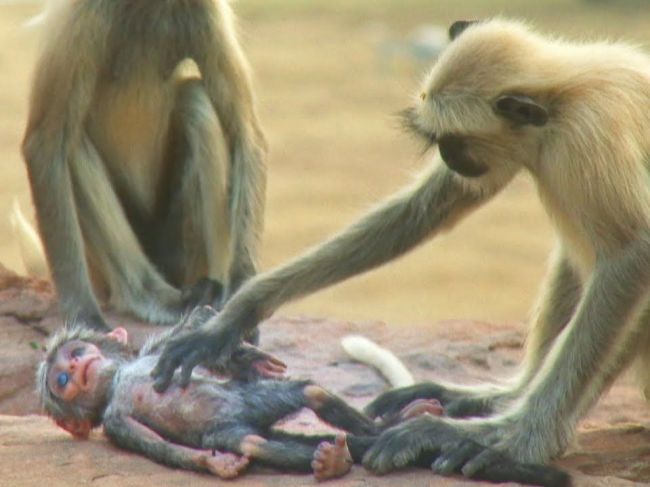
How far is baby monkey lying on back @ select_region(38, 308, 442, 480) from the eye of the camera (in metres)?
4.90

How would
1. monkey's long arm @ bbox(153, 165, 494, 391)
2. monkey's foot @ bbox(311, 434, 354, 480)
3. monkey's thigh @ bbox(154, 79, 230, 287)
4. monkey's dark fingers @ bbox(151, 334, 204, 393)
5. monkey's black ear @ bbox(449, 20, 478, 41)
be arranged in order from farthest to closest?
1. monkey's thigh @ bbox(154, 79, 230, 287)
2. monkey's long arm @ bbox(153, 165, 494, 391)
3. monkey's black ear @ bbox(449, 20, 478, 41)
4. monkey's dark fingers @ bbox(151, 334, 204, 393)
5. monkey's foot @ bbox(311, 434, 354, 480)

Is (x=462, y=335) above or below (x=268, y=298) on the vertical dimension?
below

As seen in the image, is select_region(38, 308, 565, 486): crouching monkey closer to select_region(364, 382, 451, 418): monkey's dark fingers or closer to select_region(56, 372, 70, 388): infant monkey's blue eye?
select_region(56, 372, 70, 388): infant monkey's blue eye

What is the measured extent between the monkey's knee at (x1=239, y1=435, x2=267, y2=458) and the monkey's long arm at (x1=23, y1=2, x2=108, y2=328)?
111 inches

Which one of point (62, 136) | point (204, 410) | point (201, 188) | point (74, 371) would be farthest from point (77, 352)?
point (201, 188)

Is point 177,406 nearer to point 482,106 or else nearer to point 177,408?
point 177,408

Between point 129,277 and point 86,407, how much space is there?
2.63 m

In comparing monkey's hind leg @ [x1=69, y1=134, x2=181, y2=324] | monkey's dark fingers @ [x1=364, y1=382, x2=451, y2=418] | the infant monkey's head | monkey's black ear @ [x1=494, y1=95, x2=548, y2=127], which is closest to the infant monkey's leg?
monkey's dark fingers @ [x1=364, y1=382, x2=451, y2=418]

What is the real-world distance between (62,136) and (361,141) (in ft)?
33.4

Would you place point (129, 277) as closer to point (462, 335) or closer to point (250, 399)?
point (462, 335)

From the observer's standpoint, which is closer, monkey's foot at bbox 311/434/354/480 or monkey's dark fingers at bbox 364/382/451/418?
monkey's foot at bbox 311/434/354/480

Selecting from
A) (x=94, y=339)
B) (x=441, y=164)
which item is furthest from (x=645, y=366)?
(x=94, y=339)

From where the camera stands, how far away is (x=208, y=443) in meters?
5.02

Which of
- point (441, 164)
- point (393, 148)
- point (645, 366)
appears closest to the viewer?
point (645, 366)
